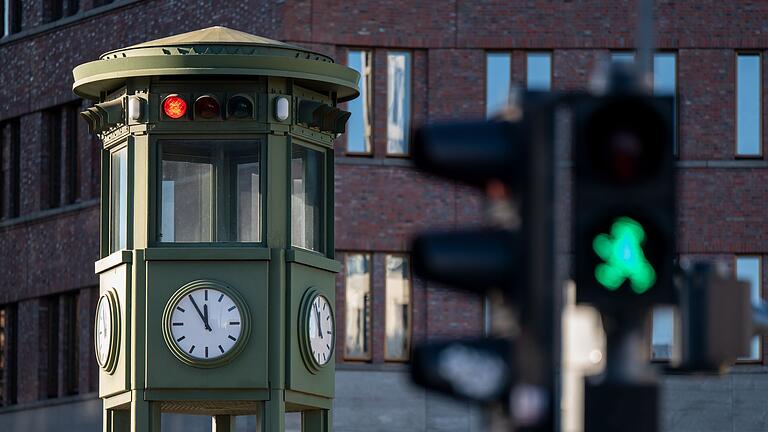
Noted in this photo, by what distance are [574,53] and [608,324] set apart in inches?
1411

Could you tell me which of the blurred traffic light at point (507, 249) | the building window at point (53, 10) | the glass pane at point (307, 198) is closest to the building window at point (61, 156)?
the building window at point (53, 10)

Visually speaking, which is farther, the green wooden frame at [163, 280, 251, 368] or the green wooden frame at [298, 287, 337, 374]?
the green wooden frame at [298, 287, 337, 374]

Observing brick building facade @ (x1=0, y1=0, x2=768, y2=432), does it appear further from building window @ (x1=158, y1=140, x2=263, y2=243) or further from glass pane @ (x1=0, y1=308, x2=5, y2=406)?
building window @ (x1=158, y1=140, x2=263, y2=243)

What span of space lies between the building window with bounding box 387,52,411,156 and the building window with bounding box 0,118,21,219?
963cm

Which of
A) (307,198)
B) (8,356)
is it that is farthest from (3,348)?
(307,198)

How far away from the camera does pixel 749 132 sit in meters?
43.2

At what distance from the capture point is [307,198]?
21516mm

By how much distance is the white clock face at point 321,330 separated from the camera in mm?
21125

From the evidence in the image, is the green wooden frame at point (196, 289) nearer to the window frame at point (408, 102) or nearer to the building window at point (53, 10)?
the window frame at point (408, 102)

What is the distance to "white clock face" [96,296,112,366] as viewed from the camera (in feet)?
69.4

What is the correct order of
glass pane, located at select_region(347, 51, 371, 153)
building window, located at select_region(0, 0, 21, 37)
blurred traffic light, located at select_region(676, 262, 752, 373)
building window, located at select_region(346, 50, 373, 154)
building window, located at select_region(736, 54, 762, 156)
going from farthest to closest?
building window, located at select_region(0, 0, 21, 37)
building window, located at select_region(736, 54, 762, 156)
glass pane, located at select_region(347, 51, 371, 153)
building window, located at select_region(346, 50, 373, 154)
blurred traffic light, located at select_region(676, 262, 752, 373)

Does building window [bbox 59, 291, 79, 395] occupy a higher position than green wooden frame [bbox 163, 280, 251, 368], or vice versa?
green wooden frame [bbox 163, 280, 251, 368]

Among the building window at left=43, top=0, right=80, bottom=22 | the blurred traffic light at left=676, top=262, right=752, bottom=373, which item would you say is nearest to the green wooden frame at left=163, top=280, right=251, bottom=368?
the blurred traffic light at left=676, top=262, right=752, bottom=373

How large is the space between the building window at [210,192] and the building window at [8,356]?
28122 millimetres
